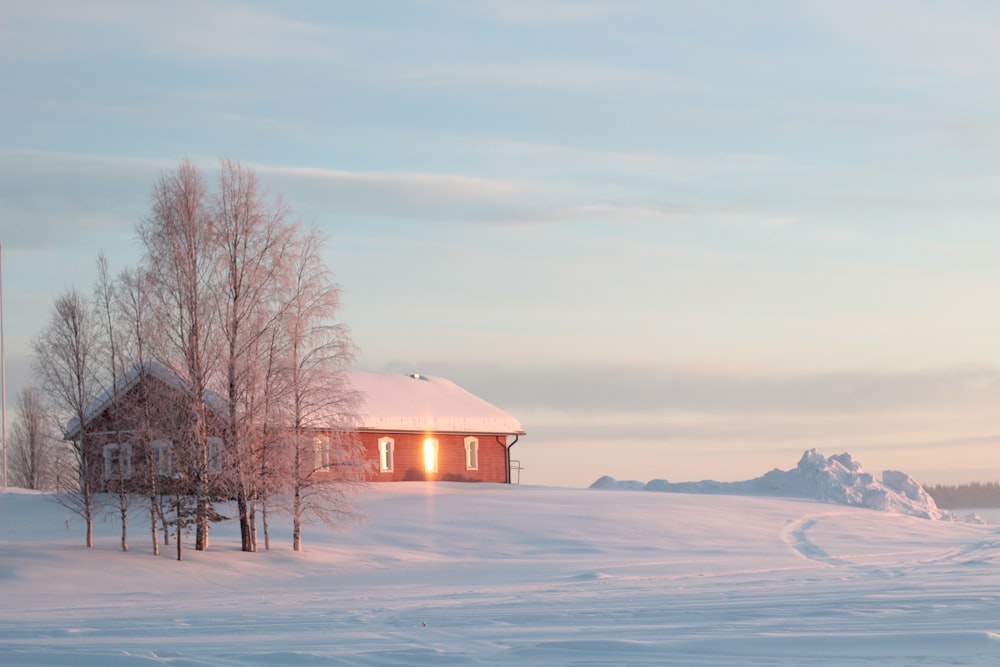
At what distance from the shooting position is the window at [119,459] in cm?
2951

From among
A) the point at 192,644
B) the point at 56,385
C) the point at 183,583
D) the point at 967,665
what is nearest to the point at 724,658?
the point at 967,665

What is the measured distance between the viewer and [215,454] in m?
30.7

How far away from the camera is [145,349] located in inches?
1185

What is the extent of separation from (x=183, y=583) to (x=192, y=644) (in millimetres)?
12103

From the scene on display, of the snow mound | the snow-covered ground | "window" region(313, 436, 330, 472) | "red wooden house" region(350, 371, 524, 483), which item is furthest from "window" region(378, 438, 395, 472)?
the snow mound

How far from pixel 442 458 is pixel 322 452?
17.2 m

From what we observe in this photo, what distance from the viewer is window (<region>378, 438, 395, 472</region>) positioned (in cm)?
4688

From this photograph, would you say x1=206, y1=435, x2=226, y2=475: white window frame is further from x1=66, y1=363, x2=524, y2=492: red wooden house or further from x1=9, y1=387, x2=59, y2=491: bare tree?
x1=9, y1=387, x2=59, y2=491: bare tree

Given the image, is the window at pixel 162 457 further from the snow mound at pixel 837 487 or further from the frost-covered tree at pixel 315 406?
the snow mound at pixel 837 487

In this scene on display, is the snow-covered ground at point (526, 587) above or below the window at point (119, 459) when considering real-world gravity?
below

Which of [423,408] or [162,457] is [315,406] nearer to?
[162,457]

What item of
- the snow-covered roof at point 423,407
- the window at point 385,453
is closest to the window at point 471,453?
the snow-covered roof at point 423,407

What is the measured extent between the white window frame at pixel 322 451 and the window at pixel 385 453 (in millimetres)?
13651

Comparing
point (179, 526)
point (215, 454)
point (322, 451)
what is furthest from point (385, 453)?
point (179, 526)
